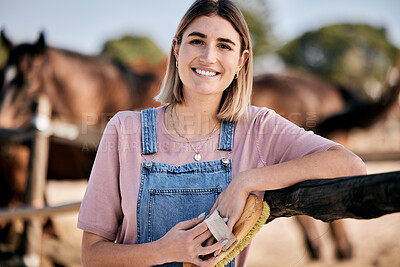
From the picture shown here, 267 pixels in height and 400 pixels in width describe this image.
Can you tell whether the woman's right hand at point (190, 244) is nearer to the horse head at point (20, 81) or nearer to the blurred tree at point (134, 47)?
the horse head at point (20, 81)

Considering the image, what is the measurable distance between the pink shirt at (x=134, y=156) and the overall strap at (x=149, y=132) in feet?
0.05

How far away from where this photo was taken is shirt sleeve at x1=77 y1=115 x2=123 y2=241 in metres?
1.14

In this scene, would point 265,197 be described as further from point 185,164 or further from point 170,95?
point 170,95

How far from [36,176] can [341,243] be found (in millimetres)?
2921

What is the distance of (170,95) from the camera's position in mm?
1354

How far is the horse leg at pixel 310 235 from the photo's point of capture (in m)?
4.06

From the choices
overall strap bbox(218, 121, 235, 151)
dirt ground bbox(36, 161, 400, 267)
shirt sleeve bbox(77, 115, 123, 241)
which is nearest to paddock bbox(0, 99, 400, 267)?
dirt ground bbox(36, 161, 400, 267)

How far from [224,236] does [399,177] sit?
1.38 feet

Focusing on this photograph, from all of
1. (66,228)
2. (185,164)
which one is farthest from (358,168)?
(66,228)

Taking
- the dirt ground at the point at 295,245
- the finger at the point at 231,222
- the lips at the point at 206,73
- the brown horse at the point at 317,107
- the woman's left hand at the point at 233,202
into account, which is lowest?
the dirt ground at the point at 295,245

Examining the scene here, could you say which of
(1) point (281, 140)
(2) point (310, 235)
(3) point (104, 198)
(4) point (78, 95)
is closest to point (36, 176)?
(4) point (78, 95)

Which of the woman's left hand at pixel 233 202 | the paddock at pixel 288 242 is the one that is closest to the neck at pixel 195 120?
the woman's left hand at pixel 233 202

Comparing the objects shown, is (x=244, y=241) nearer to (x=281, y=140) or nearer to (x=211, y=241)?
(x=211, y=241)

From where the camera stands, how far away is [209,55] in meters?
1.18
